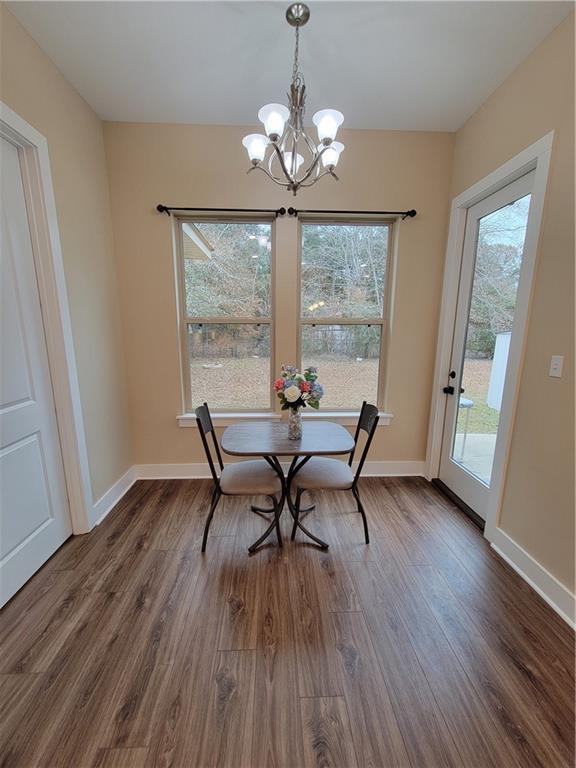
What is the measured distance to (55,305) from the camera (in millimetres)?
1784

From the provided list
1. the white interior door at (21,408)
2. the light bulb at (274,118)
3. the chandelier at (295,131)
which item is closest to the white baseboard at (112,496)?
the white interior door at (21,408)

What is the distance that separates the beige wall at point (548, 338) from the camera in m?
1.49

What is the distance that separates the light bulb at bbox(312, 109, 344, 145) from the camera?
136 cm

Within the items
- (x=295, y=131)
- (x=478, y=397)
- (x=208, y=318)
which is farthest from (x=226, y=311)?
(x=478, y=397)

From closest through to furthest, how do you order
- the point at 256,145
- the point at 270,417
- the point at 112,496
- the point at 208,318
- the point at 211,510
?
the point at 256,145
the point at 211,510
the point at 112,496
the point at 208,318
the point at 270,417

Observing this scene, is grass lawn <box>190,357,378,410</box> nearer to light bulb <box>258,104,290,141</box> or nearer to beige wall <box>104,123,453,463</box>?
beige wall <box>104,123,453,463</box>

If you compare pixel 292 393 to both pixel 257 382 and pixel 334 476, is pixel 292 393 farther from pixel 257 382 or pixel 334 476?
pixel 257 382

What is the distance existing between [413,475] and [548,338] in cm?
171

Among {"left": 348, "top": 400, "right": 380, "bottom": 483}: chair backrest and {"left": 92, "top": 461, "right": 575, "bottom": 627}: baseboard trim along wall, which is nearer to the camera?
{"left": 92, "top": 461, "right": 575, "bottom": 627}: baseboard trim along wall

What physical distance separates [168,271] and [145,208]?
504mm

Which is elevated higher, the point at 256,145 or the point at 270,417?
the point at 256,145

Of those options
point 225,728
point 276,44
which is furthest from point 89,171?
point 225,728

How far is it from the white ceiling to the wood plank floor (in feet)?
9.73

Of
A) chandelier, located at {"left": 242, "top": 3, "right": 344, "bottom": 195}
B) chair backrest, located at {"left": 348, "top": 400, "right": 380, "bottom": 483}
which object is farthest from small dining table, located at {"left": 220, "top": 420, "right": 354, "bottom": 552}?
chandelier, located at {"left": 242, "top": 3, "right": 344, "bottom": 195}
